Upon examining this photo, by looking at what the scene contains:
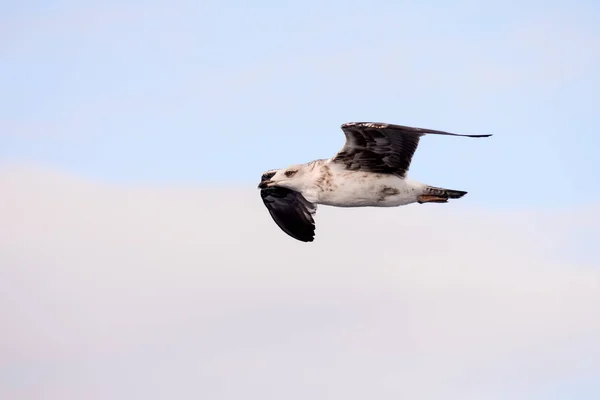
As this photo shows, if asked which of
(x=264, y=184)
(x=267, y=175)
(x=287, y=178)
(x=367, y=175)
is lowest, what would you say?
(x=367, y=175)

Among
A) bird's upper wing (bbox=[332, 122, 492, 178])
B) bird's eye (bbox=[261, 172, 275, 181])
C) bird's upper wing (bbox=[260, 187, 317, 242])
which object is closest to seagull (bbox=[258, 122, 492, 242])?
bird's upper wing (bbox=[332, 122, 492, 178])

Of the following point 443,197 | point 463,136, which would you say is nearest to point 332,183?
point 443,197

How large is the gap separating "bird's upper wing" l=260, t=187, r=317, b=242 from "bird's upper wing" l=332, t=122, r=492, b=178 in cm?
400

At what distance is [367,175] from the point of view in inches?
895

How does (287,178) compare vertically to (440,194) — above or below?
above

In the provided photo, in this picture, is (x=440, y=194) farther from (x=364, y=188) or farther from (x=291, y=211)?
(x=291, y=211)

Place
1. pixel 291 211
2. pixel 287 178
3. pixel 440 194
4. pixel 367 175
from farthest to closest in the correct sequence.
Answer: pixel 291 211 < pixel 287 178 < pixel 440 194 < pixel 367 175

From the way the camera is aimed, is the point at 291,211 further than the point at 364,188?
Yes

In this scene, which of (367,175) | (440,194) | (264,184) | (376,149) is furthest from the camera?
(264,184)

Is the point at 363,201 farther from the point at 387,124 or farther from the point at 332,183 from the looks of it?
the point at 387,124

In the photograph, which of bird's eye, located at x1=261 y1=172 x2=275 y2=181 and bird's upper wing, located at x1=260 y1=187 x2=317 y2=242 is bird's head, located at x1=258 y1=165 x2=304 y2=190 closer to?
bird's eye, located at x1=261 y1=172 x2=275 y2=181

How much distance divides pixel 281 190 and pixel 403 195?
15.2ft

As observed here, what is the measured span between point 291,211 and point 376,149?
5.19 metres

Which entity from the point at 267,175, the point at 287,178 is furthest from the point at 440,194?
the point at 267,175
